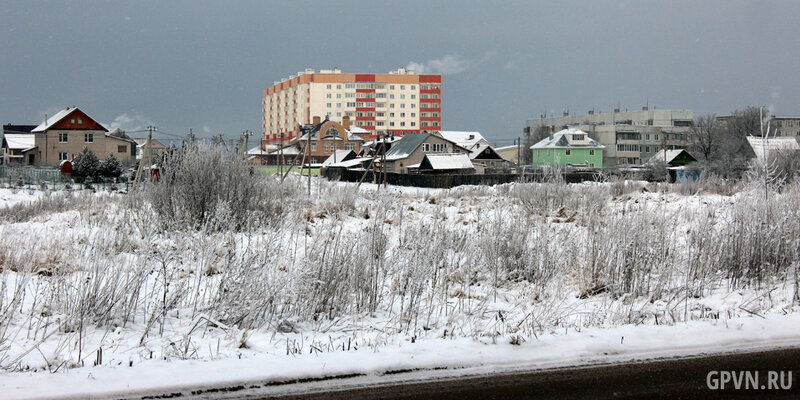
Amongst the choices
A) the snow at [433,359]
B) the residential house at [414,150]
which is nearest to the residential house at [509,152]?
the residential house at [414,150]

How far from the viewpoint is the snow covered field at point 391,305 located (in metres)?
5.16

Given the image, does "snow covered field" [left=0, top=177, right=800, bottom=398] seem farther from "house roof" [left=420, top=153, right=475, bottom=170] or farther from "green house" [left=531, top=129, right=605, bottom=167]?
"green house" [left=531, top=129, right=605, bottom=167]

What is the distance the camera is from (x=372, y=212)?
54.7ft

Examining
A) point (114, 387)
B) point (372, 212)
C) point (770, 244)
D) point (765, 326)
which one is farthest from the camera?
point (372, 212)

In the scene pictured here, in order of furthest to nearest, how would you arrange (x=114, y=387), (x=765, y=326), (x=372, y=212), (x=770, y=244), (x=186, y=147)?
(x=372, y=212)
(x=186, y=147)
(x=770, y=244)
(x=765, y=326)
(x=114, y=387)

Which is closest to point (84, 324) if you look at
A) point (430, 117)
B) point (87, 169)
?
point (87, 169)

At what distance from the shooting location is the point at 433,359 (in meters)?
5.26

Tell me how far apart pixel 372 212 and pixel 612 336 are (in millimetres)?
11147

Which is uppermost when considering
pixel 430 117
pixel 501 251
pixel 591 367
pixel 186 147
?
pixel 430 117

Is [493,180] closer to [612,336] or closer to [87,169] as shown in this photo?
[87,169]

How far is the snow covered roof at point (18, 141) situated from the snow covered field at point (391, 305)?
270ft

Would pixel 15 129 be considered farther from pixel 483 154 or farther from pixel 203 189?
pixel 203 189

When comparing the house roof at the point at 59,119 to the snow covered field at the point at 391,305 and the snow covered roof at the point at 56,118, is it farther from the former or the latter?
the snow covered field at the point at 391,305

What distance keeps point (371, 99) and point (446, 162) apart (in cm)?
7522
